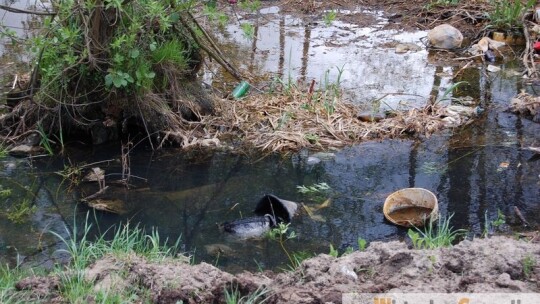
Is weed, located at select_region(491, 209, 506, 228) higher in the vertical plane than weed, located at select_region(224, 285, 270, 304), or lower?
lower

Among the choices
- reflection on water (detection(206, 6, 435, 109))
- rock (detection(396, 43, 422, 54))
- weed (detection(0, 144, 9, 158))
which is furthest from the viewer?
rock (detection(396, 43, 422, 54))

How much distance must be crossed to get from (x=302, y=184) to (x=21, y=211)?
192 cm

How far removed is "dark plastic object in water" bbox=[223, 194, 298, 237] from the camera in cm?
410

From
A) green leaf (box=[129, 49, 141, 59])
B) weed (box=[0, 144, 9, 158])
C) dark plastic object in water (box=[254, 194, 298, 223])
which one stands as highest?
green leaf (box=[129, 49, 141, 59])

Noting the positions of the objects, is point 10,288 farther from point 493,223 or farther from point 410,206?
point 493,223

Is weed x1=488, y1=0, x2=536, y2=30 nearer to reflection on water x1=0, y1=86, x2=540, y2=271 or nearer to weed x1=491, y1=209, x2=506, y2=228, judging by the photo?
reflection on water x1=0, y1=86, x2=540, y2=271

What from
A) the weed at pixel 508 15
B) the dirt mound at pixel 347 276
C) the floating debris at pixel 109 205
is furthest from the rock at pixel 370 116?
the weed at pixel 508 15

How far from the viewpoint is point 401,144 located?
5.37m

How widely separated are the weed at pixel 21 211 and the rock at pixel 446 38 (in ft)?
16.3

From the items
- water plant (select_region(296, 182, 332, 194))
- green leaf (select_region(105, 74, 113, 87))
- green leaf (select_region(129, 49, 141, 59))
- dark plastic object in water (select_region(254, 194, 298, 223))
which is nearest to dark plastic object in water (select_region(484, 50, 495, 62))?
water plant (select_region(296, 182, 332, 194))

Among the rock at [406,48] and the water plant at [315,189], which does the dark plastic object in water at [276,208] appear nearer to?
the water plant at [315,189]

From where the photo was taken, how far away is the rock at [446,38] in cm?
750

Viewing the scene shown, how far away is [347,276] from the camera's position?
290 cm

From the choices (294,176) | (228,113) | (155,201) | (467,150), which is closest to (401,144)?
(467,150)
